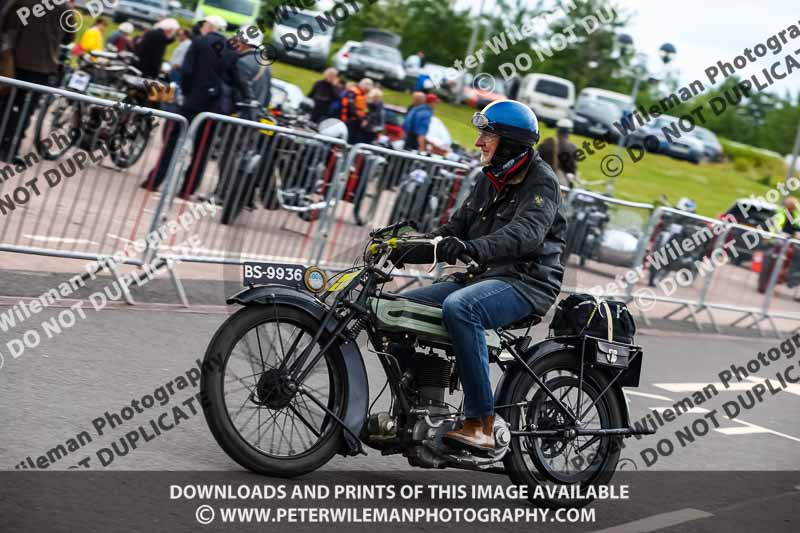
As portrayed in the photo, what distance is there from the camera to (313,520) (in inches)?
201

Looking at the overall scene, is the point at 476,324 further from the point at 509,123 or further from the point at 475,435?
the point at 509,123

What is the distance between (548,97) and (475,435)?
42738mm

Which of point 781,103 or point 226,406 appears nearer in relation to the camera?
point 226,406

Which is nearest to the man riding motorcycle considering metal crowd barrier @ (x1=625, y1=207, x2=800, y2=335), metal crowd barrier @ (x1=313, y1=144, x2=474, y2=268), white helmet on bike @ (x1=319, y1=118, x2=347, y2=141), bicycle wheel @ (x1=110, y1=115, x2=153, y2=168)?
bicycle wheel @ (x1=110, y1=115, x2=153, y2=168)

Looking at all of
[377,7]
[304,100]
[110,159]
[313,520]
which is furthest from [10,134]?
[377,7]

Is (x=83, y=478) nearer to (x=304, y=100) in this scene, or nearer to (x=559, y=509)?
(x=559, y=509)

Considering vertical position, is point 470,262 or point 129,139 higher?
point 470,262

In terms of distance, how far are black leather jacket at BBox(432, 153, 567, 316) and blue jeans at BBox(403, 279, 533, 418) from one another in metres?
0.12

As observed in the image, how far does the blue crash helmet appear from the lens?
5703 mm

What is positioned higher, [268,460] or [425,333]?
[425,333]

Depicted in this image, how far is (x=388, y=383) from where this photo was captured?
5.65 metres

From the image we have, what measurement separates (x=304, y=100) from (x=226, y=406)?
19620 millimetres

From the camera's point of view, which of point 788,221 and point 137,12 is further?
point 137,12

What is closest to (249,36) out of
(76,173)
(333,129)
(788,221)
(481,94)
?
(333,129)
